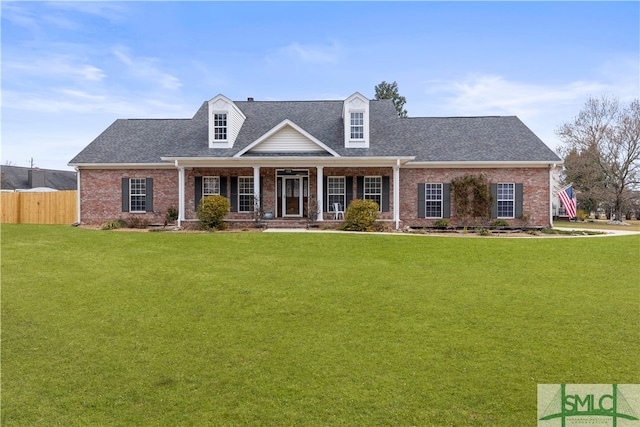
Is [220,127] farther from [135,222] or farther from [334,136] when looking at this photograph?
[135,222]

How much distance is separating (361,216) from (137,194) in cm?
1150

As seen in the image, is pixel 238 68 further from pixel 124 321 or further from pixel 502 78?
pixel 124 321

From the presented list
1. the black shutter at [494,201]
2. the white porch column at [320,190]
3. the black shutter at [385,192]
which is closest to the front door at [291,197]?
the white porch column at [320,190]

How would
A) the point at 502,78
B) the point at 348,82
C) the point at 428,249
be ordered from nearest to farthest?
the point at 428,249, the point at 502,78, the point at 348,82

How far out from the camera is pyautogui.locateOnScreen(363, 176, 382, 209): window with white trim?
2045cm

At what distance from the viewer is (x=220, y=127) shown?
21031 millimetres

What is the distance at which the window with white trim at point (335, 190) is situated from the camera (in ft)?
67.5

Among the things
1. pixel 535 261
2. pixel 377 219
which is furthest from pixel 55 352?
pixel 377 219

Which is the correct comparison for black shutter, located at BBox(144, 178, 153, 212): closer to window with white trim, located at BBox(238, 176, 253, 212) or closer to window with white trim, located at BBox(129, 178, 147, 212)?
window with white trim, located at BBox(129, 178, 147, 212)

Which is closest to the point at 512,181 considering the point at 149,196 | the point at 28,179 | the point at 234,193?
the point at 234,193

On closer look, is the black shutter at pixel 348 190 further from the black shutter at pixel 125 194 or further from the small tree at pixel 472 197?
the black shutter at pixel 125 194

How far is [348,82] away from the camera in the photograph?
27.3 m

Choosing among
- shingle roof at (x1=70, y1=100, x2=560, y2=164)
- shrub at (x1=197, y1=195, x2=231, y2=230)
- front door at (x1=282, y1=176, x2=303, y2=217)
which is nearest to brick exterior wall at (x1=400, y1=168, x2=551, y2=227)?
shingle roof at (x1=70, y1=100, x2=560, y2=164)

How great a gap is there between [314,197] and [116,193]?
32.8ft
